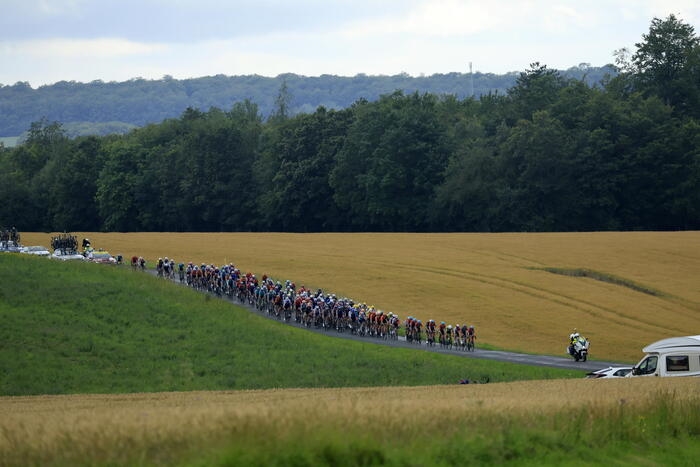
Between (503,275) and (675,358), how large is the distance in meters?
40.7

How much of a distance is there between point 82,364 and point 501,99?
11470 centimetres

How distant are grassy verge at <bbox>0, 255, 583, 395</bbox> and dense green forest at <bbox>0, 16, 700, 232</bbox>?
68547 millimetres

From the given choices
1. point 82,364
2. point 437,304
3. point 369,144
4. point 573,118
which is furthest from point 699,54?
point 82,364

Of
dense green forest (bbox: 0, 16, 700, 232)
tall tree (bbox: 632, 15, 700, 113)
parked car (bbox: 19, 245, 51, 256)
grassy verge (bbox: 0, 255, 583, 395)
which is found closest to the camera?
grassy verge (bbox: 0, 255, 583, 395)

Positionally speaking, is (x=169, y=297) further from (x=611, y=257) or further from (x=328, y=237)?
(x=328, y=237)

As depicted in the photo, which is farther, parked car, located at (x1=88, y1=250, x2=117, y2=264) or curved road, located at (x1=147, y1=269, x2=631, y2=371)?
parked car, located at (x1=88, y1=250, x2=117, y2=264)

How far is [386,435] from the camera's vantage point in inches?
666

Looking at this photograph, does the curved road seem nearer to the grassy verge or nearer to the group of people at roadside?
the group of people at roadside

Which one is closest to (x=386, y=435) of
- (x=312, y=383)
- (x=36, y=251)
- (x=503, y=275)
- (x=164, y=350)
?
(x=312, y=383)

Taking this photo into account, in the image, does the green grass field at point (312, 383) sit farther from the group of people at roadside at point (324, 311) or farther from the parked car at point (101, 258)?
the parked car at point (101, 258)

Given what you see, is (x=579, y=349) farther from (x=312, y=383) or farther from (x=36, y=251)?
(x=36, y=251)

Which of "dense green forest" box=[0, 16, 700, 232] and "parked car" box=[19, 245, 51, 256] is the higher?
"dense green forest" box=[0, 16, 700, 232]

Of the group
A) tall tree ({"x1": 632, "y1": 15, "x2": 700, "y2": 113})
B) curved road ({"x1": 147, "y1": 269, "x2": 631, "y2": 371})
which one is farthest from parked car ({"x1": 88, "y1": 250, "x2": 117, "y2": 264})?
tall tree ({"x1": 632, "y1": 15, "x2": 700, "y2": 113})

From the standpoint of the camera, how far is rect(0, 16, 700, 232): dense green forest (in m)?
118
